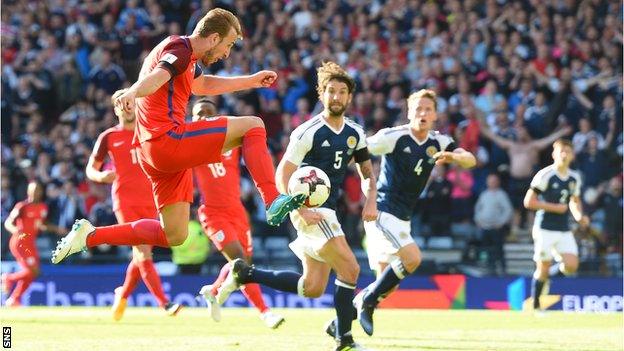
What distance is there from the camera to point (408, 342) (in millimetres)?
11484

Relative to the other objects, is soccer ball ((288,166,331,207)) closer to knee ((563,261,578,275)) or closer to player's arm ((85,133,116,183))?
player's arm ((85,133,116,183))

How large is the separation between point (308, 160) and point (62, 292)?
9688 mm

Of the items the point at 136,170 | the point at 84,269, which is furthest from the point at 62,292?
the point at 136,170

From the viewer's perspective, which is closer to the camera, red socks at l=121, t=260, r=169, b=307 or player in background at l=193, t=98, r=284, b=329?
player in background at l=193, t=98, r=284, b=329

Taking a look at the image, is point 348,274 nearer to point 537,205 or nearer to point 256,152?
point 256,152

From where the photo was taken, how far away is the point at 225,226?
13547 mm

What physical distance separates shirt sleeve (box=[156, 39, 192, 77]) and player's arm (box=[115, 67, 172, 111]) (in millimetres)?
72

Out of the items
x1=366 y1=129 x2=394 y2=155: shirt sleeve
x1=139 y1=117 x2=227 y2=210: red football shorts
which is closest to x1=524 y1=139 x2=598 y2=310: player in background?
x1=366 y1=129 x2=394 y2=155: shirt sleeve

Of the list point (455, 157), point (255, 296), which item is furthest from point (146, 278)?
point (455, 157)

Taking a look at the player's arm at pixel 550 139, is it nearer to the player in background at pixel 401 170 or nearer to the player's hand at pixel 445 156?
the player in background at pixel 401 170

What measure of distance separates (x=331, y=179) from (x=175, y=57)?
2.24m

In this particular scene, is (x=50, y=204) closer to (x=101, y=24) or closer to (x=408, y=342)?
(x=101, y=24)

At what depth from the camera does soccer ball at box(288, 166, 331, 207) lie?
9398 millimetres

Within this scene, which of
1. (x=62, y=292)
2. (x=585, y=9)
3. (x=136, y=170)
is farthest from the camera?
(x=585, y=9)
